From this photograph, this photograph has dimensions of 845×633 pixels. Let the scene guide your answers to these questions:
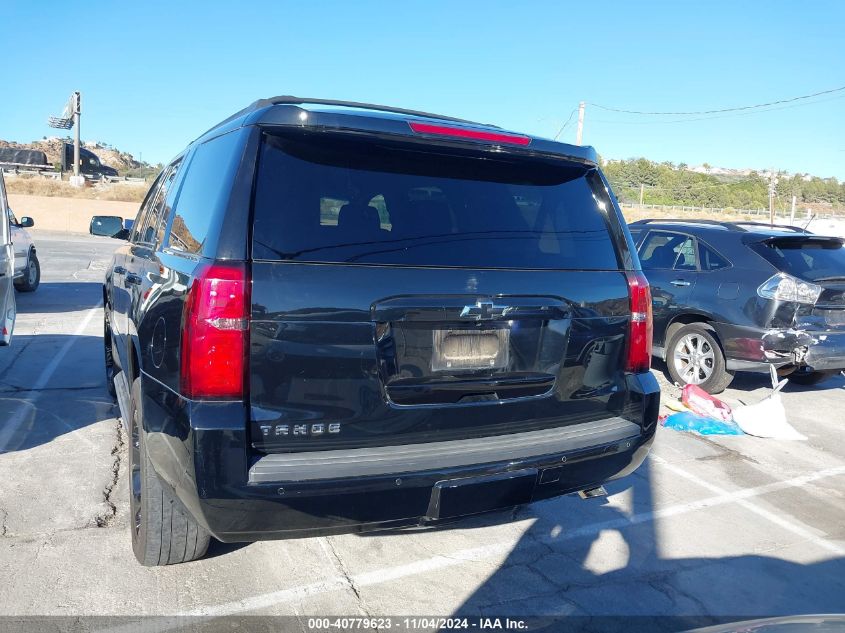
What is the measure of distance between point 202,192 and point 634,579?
275cm

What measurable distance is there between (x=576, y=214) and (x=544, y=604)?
5.91 feet

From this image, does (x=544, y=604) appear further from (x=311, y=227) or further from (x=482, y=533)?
(x=311, y=227)

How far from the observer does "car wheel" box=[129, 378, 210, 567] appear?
116 inches

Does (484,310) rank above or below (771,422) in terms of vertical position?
above

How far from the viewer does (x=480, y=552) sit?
3584mm

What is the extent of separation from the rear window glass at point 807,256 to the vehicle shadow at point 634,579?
322 cm

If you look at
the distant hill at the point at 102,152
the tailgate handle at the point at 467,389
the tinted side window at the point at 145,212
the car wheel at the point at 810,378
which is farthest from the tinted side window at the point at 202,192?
the distant hill at the point at 102,152

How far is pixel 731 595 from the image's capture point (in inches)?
130

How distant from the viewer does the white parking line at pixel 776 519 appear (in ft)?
12.9

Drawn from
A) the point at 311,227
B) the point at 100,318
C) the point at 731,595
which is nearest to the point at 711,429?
the point at 731,595

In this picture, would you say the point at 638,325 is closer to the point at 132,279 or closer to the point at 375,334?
the point at 375,334

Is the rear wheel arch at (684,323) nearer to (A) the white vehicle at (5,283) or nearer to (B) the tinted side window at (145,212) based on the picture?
(B) the tinted side window at (145,212)

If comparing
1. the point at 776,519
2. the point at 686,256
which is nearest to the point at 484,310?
the point at 776,519

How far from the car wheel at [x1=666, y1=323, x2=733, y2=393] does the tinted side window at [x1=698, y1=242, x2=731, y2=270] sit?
0.62 metres
